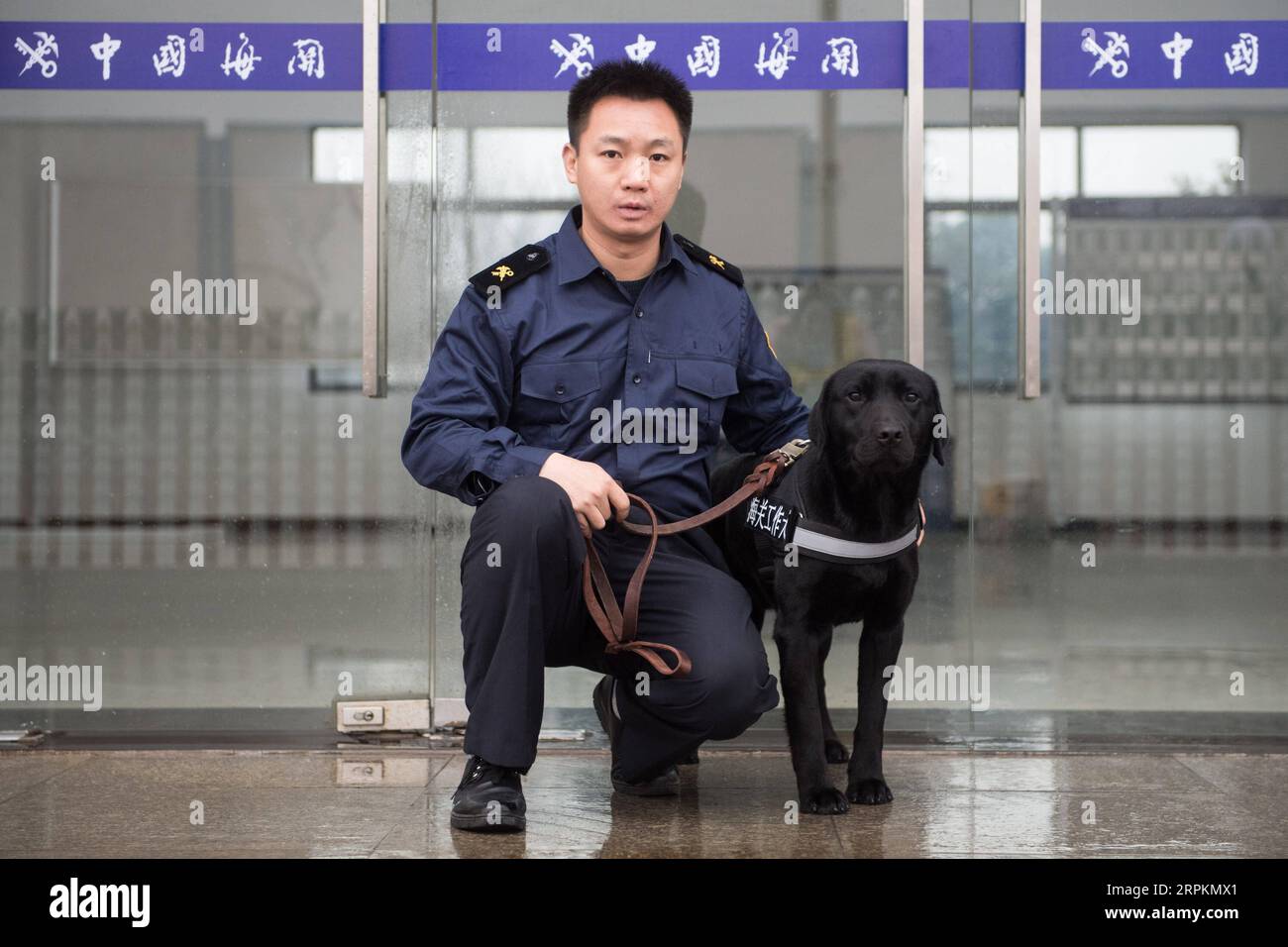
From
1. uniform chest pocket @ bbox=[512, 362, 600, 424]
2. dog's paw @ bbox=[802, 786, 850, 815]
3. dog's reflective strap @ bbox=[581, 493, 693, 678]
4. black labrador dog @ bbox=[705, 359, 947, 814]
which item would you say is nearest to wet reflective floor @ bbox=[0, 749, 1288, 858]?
dog's paw @ bbox=[802, 786, 850, 815]

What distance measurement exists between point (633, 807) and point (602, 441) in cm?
74

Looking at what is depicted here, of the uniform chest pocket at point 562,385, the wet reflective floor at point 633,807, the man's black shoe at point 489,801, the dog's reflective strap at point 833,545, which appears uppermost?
the uniform chest pocket at point 562,385

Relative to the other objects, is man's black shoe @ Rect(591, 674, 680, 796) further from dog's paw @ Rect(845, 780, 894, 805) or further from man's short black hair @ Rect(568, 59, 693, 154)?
man's short black hair @ Rect(568, 59, 693, 154)

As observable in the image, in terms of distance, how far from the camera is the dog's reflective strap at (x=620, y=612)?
2.73 meters

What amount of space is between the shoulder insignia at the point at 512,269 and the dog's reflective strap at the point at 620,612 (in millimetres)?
552

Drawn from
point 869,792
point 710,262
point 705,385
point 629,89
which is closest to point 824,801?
point 869,792

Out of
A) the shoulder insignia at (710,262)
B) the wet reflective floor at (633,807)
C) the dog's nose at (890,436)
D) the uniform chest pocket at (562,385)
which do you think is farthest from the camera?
the shoulder insignia at (710,262)

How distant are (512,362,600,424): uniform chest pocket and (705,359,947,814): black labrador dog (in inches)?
17.8

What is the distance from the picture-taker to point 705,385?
3.03 meters

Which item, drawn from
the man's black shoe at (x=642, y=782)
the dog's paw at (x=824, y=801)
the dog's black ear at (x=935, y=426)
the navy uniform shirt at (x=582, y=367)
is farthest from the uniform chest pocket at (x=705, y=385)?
the dog's paw at (x=824, y=801)

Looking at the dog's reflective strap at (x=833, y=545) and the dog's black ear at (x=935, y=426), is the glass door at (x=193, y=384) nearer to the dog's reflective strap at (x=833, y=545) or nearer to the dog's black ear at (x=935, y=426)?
the dog's reflective strap at (x=833, y=545)

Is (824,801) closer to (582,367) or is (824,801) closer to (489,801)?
(489,801)
